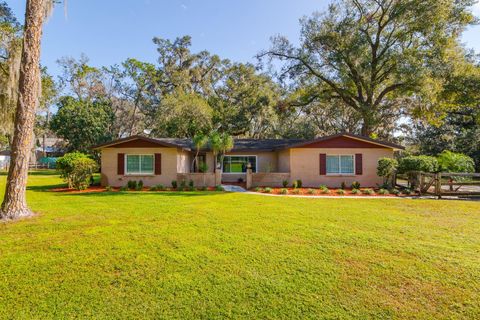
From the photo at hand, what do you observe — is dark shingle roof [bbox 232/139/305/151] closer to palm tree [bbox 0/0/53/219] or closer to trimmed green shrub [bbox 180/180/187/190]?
trimmed green shrub [bbox 180/180/187/190]

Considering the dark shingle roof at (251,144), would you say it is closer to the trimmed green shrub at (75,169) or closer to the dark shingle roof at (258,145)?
the dark shingle roof at (258,145)

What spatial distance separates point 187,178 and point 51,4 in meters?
9.76

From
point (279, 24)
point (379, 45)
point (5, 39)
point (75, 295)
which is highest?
point (279, 24)

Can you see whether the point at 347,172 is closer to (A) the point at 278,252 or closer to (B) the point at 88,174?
(A) the point at 278,252

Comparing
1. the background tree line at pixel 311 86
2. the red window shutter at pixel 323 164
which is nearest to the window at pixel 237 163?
the red window shutter at pixel 323 164

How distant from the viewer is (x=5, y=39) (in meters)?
12.3

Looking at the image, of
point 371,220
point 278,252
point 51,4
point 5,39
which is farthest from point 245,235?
point 5,39

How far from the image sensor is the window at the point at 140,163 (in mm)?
14891

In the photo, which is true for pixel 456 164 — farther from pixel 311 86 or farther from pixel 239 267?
pixel 239 267

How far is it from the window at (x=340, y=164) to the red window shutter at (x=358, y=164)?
0.23 meters

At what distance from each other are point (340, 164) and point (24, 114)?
14857 millimetres

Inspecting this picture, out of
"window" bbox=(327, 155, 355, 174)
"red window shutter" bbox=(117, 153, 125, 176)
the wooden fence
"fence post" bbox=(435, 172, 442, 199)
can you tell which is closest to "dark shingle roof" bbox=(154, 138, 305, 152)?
"red window shutter" bbox=(117, 153, 125, 176)

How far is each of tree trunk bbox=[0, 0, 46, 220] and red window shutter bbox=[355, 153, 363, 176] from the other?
50.3ft

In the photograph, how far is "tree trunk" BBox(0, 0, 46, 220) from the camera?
22.8ft
